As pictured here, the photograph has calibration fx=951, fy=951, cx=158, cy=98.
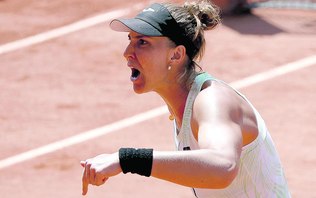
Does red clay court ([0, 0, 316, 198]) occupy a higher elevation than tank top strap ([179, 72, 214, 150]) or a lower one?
lower

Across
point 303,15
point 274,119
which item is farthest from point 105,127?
point 303,15

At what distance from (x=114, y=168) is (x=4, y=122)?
632 centimetres

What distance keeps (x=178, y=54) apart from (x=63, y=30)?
26.8 ft

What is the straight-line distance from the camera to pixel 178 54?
4070 millimetres

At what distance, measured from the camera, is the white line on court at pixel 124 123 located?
8.88 metres

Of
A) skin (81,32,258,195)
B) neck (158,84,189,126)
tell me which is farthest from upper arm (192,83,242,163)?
neck (158,84,189,126)

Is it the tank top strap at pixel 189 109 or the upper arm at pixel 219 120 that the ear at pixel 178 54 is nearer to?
the tank top strap at pixel 189 109

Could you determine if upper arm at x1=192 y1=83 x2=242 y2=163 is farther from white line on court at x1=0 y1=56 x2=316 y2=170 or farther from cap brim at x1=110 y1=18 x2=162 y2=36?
white line on court at x1=0 y1=56 x2=316 y2=170

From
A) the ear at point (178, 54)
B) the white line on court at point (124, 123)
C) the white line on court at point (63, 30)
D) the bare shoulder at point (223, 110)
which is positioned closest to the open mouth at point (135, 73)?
the ear at point (178, 54)

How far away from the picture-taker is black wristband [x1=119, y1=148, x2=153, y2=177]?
11.5 ft

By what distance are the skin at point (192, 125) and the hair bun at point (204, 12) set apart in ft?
0.67

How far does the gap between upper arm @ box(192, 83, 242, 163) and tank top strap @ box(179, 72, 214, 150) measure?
62 mm

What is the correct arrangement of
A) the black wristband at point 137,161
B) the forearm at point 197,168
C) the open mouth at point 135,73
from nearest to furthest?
the forearm at point 197,168
the black wristband at point 137,161
the open mouth at point 135,73

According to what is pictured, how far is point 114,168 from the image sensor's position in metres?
3.50
